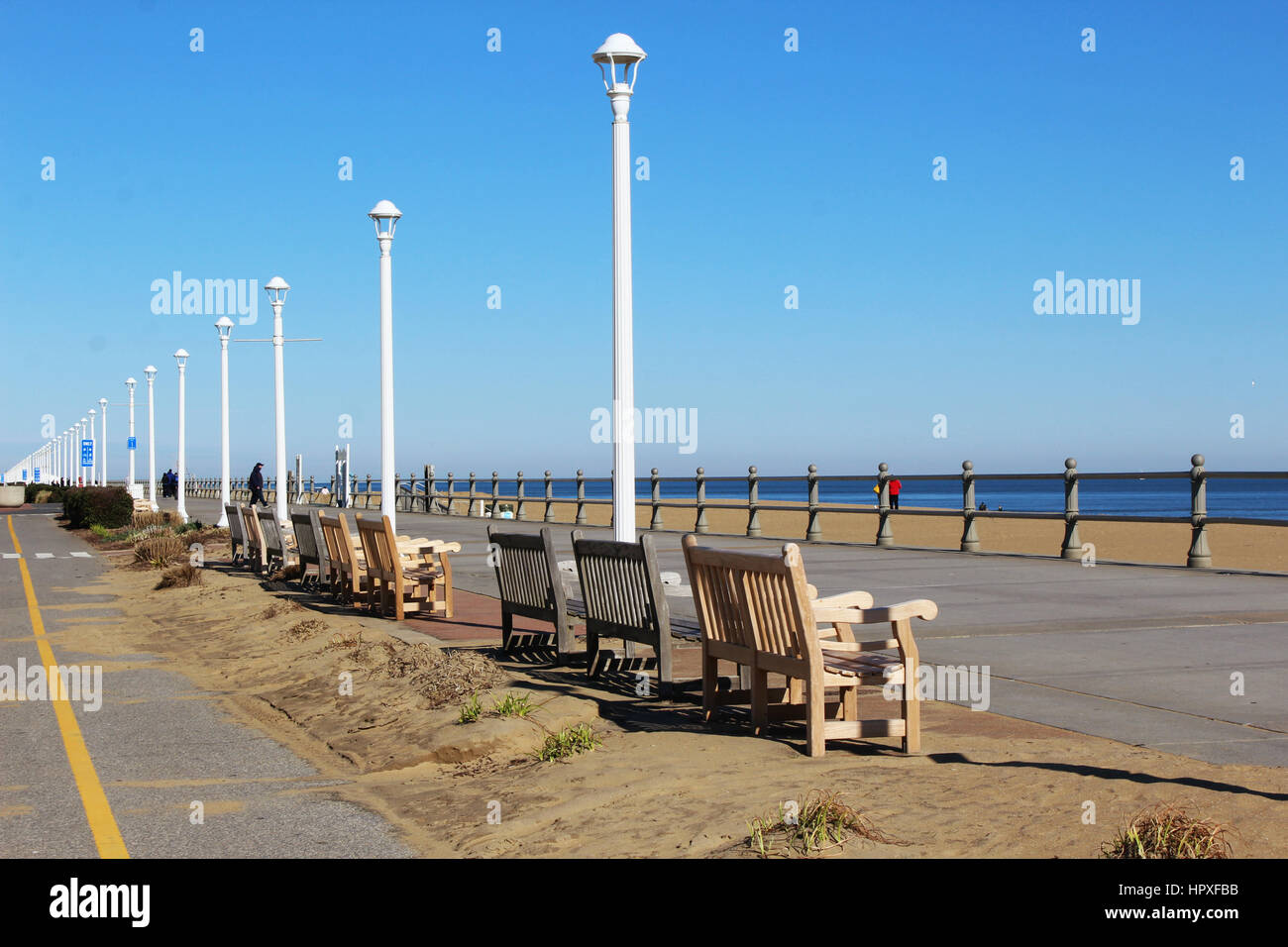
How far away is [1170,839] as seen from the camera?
4836mm

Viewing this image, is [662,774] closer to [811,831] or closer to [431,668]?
[811,831]

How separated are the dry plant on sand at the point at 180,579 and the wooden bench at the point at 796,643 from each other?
1308 cm

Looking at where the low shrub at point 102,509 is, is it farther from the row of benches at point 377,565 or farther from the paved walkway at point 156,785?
the paved walkway at point 156,785

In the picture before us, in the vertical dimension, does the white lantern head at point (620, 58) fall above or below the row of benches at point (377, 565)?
above

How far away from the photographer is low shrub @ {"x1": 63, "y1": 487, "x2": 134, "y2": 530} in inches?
1549

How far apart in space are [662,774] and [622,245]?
16.9 feet

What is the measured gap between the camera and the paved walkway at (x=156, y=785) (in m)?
6.03

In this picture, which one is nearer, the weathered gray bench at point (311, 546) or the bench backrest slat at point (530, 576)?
the bench backrest slat at point (530, 576)

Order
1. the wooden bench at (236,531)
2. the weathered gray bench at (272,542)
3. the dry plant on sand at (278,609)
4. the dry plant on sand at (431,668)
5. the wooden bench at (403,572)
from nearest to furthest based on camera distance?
the dry plant on sand at (431,668)
the wooden bench at (403,572)
the dry plant on sand at (278,609)
the weathered gray bench at (272,542)
the wooden bench at (236,531)

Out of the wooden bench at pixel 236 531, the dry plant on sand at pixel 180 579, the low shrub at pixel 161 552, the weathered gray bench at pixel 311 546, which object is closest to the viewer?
the weathered gray bench at pixel 311 546

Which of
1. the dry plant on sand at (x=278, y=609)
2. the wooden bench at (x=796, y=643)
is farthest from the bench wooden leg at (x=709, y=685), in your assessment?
the dry plant on sand at (x=278, y=609)

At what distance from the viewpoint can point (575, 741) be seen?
7473mm

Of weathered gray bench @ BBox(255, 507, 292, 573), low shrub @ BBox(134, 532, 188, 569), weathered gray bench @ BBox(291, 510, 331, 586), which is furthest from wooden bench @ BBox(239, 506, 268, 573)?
weathered gray bench @ BBox(291, 510, 331, 586)

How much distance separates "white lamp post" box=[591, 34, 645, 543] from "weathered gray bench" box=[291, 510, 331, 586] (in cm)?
659
